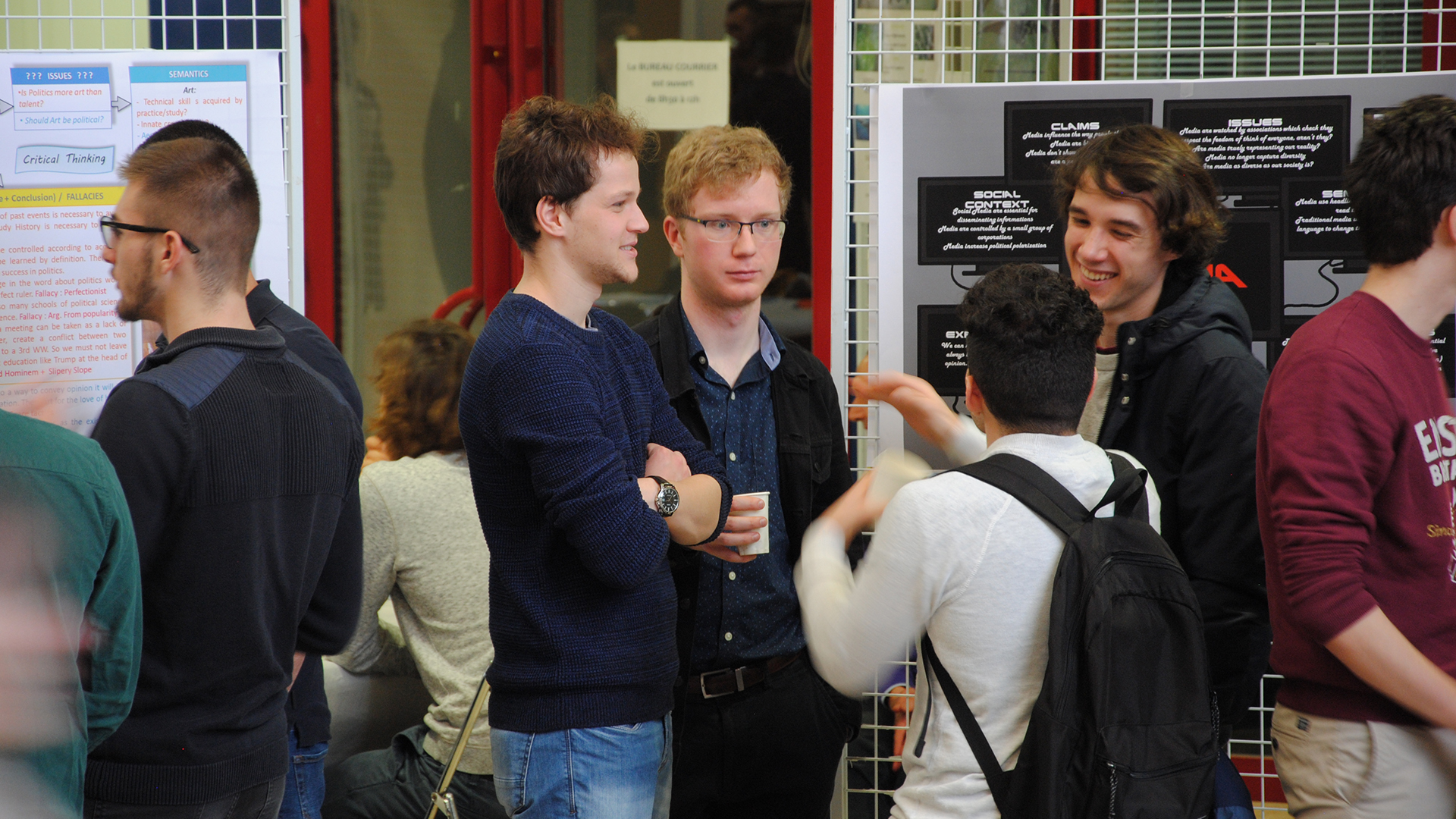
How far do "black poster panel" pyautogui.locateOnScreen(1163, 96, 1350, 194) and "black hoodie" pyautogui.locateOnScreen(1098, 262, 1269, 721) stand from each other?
57 cm

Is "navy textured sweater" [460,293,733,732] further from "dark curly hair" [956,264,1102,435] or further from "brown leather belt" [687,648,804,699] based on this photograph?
"dark curly hair" [956,264,1102,435]

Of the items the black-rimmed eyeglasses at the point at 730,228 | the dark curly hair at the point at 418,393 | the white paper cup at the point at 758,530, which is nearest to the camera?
the white paper cup at the point at 758,530

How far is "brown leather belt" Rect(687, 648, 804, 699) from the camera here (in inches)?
86.5

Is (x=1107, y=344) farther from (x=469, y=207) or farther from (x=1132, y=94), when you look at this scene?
(x=469, y=207)

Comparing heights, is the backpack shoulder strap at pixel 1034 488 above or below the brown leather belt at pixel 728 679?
above

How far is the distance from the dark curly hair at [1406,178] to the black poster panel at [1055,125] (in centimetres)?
83

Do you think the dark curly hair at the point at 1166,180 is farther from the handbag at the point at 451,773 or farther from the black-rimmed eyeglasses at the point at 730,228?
the handbag at the point at 451,773

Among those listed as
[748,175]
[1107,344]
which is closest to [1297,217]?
[1107,344]

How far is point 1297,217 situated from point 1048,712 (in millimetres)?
1607

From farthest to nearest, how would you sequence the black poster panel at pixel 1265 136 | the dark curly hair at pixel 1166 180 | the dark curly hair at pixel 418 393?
the dark curly hair at pixel 418 393, the black poster panel at pixel 1265 136, the dark curly hair at pixel 1166 180

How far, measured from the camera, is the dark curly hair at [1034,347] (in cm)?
156

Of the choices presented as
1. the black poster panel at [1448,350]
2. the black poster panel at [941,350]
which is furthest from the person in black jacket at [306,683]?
the black poster panel at [1448,350]

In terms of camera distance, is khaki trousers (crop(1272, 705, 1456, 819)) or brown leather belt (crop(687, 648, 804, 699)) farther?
brown leather belt (crop(687, 648, 804, 699))

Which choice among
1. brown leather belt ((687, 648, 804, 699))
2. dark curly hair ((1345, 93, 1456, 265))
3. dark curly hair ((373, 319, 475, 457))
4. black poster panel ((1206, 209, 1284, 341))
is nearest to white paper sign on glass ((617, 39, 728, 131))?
dark curly hair ((373, 319, 475, 457))
